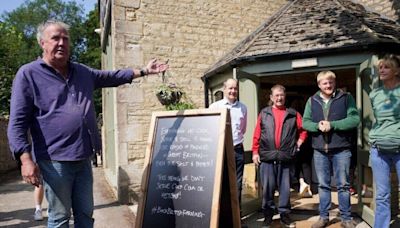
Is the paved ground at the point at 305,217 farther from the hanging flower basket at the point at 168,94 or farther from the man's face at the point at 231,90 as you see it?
the hanging flower basket at the point at 168,94

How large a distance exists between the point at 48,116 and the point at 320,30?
492 centimetres

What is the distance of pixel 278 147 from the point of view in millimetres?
4586

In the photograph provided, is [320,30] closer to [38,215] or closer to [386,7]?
[386,7]

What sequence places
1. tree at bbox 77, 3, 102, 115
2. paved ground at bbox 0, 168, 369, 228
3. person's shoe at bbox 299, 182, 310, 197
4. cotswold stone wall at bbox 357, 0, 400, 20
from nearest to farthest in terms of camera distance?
paved ground at bbox 0, 168, 369, 228
person's shoe at bbox 299, 182, 310, 197
cotswold stone wall at bbox 357, 0, 400, 20
tree at bbox 77, 3, 102, 115

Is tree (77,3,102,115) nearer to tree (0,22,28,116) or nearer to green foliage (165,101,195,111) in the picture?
tree (0,22,28,116)

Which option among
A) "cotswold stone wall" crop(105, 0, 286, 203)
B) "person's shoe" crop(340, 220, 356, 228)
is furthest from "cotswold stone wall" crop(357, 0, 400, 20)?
"person's shoe" crop(340, 220, 356, 228)

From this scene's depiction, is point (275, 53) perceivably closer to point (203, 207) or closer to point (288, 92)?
point (203, 207)

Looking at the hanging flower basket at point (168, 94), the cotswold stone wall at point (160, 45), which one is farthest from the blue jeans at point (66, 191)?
the hanging flower basket at point (168, 94)

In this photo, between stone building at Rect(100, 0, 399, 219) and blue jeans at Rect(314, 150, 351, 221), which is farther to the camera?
stone building at Rect(100, 0, 399, 219)

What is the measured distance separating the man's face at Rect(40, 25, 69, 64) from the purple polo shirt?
0.28 feet

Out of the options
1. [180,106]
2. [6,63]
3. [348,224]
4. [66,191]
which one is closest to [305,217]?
[348,224]

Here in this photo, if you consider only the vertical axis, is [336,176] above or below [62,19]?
below

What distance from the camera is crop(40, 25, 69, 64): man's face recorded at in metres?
2.59

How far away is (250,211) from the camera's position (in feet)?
18.2
